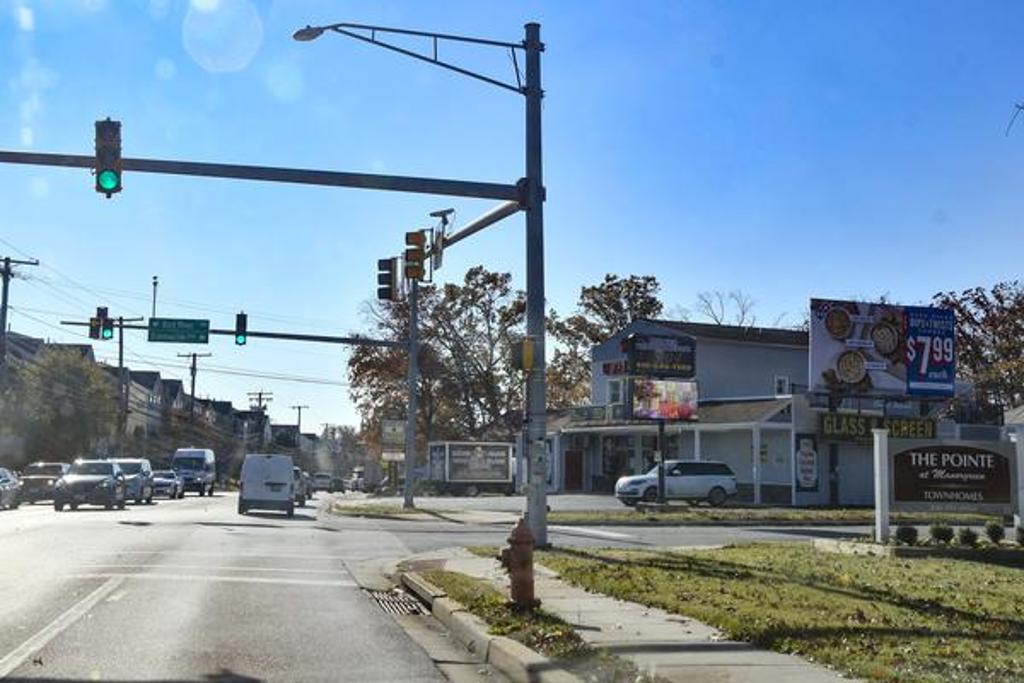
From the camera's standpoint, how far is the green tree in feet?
193

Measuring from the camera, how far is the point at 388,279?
24.8m

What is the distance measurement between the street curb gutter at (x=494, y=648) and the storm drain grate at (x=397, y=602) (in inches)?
9.0

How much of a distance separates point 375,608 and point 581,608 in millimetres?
2848

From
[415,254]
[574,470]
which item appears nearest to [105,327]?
[415,254]

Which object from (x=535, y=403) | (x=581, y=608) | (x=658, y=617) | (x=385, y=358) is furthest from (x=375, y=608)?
(x=385, y=358)

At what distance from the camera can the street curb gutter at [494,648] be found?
7828 millimetres

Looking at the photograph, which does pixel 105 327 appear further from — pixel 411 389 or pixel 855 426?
pixel 855 426

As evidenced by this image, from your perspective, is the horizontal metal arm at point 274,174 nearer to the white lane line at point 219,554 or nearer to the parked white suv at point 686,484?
the white lane line at point 219,554

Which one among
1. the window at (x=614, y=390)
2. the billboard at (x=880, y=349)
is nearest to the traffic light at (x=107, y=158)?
the billboard at (x=880, y=349)

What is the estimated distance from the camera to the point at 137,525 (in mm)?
25312

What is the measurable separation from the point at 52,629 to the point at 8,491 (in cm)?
3208

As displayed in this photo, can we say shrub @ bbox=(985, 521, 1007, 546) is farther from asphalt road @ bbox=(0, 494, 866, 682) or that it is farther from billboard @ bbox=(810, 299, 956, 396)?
billboard @ bbox=(810, 299, 956, 396)

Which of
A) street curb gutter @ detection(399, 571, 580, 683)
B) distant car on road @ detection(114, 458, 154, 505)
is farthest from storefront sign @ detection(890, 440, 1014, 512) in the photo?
distant car on road @ detection(114, 458, 154, 505)

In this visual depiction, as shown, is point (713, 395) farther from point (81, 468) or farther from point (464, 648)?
point (464, 648)
